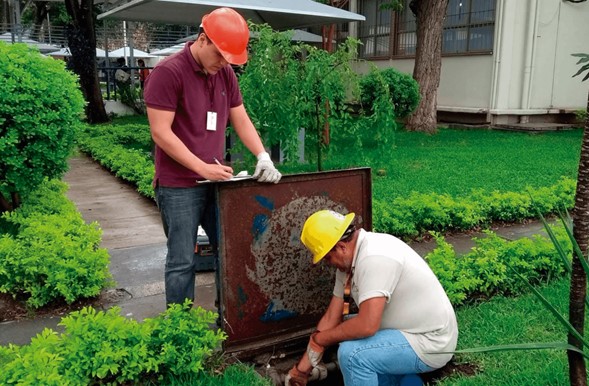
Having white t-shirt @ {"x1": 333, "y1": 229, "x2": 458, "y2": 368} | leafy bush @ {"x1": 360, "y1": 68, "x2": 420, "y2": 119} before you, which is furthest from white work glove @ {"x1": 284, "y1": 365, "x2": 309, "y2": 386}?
leafy bush @ {"x1": 360, "y1": 68, "x2": 420, "y2": 119}

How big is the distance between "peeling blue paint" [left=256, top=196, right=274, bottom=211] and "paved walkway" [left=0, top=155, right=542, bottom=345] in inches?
42.0

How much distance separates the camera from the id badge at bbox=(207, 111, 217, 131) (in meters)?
3.04

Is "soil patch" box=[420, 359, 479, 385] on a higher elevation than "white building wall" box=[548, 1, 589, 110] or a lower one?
lower

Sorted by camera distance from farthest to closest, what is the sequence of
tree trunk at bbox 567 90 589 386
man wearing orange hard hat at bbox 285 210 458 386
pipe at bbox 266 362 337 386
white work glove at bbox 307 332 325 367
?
A: pipe at bbox 266 362 337 386 < white work glove at bbox 307 332 325 367 < man wearing orange hard hat at bbox 285 210 458 386 < tree trunk at bbox 567 90 589 386

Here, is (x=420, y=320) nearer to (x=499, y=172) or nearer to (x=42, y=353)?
(x=42, y=353)

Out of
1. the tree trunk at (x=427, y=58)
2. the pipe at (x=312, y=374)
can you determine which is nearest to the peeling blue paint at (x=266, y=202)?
the pipe at (x=312, y=374)

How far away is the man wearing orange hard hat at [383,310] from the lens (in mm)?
2725

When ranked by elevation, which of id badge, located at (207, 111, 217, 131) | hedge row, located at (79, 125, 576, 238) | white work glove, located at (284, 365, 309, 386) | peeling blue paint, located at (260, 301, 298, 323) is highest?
id badge, located at (207, 111, 217, 131)

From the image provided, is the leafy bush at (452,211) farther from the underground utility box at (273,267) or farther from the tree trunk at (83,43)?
the tree trunk at (83,43)

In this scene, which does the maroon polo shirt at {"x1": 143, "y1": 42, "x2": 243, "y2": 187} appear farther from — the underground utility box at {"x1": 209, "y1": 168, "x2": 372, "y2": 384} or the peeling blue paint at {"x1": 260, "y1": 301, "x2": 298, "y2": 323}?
the peeling blue paint at {"x1": 260, "y1": 301, "x2": 298, "y2": 323}

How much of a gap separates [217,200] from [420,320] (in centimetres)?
121

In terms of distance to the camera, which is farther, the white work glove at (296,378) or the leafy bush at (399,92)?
the leafy bush at (399,92)

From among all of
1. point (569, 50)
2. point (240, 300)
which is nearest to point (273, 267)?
point (240, 300)

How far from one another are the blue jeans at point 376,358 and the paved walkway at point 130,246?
1.34 m
